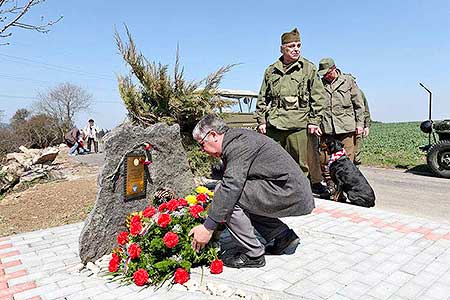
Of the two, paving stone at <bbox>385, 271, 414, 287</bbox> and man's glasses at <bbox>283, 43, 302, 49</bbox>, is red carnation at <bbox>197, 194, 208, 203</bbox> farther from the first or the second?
man's glasses at <bbox>283, 43, 302, 49</bbox>

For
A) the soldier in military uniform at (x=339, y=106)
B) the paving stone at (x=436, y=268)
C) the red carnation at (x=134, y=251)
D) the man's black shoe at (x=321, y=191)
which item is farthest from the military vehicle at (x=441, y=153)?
the red carnation at (x=134, y=251)

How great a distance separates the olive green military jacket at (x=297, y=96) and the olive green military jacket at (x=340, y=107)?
787 mm

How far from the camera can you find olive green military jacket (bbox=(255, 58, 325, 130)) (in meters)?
4.84

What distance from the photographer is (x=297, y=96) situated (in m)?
4.86

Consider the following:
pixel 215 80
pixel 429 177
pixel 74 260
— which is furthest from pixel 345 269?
pixel 429 177

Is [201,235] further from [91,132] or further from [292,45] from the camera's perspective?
[91,132]

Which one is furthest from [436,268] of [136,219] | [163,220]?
[136,219]

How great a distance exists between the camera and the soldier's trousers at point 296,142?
4.96m

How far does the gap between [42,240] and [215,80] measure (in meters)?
2.70

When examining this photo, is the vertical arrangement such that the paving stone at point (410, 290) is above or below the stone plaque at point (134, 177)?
below

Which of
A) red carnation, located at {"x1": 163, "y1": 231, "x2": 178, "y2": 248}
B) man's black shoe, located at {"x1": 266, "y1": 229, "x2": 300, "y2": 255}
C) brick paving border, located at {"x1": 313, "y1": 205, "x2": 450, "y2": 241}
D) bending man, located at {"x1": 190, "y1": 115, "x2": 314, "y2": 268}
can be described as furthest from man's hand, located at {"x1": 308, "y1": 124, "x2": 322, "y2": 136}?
red carnation, located at {"x1": 163, "y1": 231, "x2": 178, "y2": 248}

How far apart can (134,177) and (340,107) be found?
3430 mm

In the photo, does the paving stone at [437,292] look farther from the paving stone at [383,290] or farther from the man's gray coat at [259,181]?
the man's gray coat at [259,181]

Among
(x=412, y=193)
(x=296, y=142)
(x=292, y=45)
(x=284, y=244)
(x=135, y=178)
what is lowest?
(x=412, y=193)
